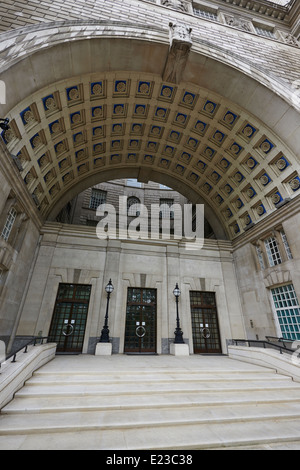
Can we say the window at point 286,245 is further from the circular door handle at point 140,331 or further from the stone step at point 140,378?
Answer: the circular door handle at point 140,331

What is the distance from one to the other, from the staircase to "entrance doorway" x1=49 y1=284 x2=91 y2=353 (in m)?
5.87

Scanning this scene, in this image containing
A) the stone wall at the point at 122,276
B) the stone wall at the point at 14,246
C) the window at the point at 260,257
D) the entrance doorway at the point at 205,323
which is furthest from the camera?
the entrance doorway at the point at 205,323

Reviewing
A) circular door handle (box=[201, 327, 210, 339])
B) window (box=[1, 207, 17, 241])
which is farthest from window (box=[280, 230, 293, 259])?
window (box=[1, 207, 17, 241])

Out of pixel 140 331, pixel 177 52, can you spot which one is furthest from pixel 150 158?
pixel 140 331

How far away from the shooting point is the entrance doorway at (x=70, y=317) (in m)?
12.9

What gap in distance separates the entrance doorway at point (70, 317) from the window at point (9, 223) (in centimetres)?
498

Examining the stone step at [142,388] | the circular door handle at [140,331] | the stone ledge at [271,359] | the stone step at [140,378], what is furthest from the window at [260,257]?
the circular door handle at [140,331]

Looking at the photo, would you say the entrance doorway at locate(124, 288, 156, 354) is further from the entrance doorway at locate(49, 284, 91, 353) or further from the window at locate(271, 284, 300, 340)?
the window at locate(271, 284, 300, 340)

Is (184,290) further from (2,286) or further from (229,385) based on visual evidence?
(2,286)

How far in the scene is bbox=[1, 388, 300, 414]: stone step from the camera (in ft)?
16.5

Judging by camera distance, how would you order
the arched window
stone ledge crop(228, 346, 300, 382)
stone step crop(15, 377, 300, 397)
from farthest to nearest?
the arched window, stone ledge crop(228, 346, 300, 382), stone step crop(15, 377, 300, 397)

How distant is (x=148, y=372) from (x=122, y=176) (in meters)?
14.7

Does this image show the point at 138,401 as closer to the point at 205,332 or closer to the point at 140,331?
the point at 140,331

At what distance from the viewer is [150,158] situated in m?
17.6
